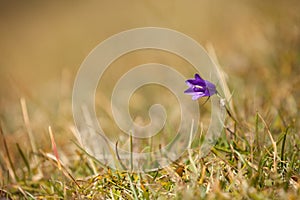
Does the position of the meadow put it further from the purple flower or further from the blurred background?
the purple flower

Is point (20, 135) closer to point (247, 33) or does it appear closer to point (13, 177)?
point (13, 177)

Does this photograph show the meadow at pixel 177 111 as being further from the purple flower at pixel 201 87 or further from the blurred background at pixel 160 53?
the purple flower at pixel 201 87

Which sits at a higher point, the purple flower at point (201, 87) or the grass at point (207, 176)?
the purple flower at point (201, 87)

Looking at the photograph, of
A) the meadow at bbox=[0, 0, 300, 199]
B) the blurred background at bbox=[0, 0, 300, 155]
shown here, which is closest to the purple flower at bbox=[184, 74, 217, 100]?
the meadow at bbox=[0, 0, 300, 199]

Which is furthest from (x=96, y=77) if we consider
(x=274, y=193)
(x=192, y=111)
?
(x=274, y=193)

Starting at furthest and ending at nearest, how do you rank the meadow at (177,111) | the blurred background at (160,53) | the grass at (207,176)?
1. the blurred background at (160,53)
2. the meadow at (177,111)
3. the grass at (207,176)

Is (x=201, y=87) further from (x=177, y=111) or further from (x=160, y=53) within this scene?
(x=160, y=53)

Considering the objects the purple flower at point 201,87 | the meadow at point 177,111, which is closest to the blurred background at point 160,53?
the meadow at point 177,111
